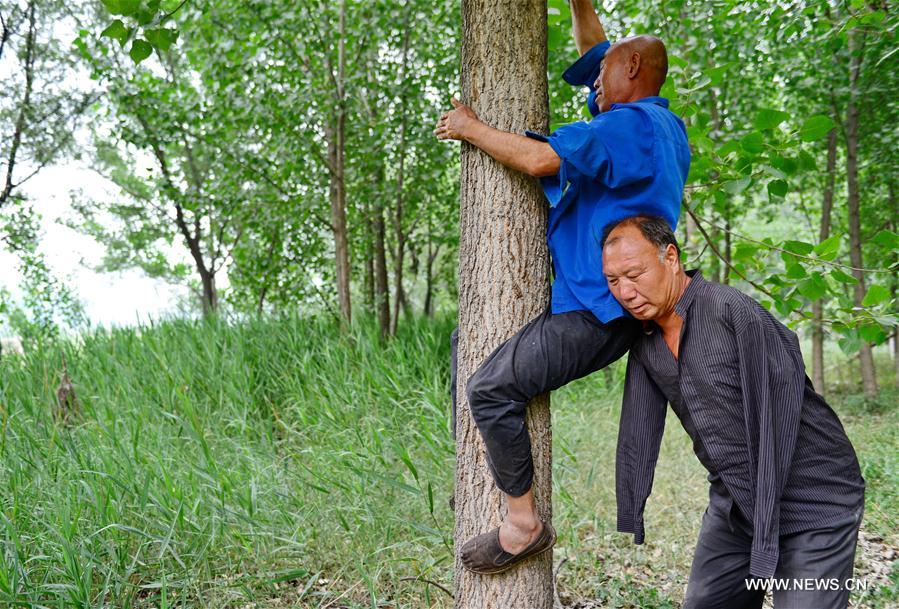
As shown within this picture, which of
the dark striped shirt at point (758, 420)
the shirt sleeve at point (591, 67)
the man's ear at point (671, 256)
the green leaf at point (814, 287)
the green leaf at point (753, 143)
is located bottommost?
the dark striped shirt at point (758, 420)

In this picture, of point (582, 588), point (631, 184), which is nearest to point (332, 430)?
point (582, 588)

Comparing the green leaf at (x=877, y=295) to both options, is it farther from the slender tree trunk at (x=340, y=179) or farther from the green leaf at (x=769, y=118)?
the slender tree trunk at (x=340, y=179)

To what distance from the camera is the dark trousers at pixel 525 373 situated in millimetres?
2184

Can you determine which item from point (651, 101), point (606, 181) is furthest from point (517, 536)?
point (651, 101)

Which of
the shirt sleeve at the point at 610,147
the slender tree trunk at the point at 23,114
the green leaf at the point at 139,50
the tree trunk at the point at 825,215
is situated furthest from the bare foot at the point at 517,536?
the slender tree trunk at the point at 23,114

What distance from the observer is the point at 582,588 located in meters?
3.40

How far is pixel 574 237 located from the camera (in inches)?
94.3

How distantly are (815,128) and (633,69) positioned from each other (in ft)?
3.49

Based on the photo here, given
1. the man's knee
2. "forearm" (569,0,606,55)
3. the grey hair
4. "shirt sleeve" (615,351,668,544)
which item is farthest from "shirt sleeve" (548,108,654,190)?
"forearm" (569,0,606,55)

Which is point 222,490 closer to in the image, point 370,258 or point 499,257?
point 499,257

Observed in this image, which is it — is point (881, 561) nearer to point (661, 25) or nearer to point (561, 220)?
point (561, 220)

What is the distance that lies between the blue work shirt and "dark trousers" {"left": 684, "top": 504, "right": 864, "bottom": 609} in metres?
0.80

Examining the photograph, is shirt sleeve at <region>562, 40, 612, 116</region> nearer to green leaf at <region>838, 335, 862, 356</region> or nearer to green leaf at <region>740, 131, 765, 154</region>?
green leaf at <region>740, 131, 765, 154</region>

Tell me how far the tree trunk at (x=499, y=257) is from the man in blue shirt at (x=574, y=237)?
9cm
